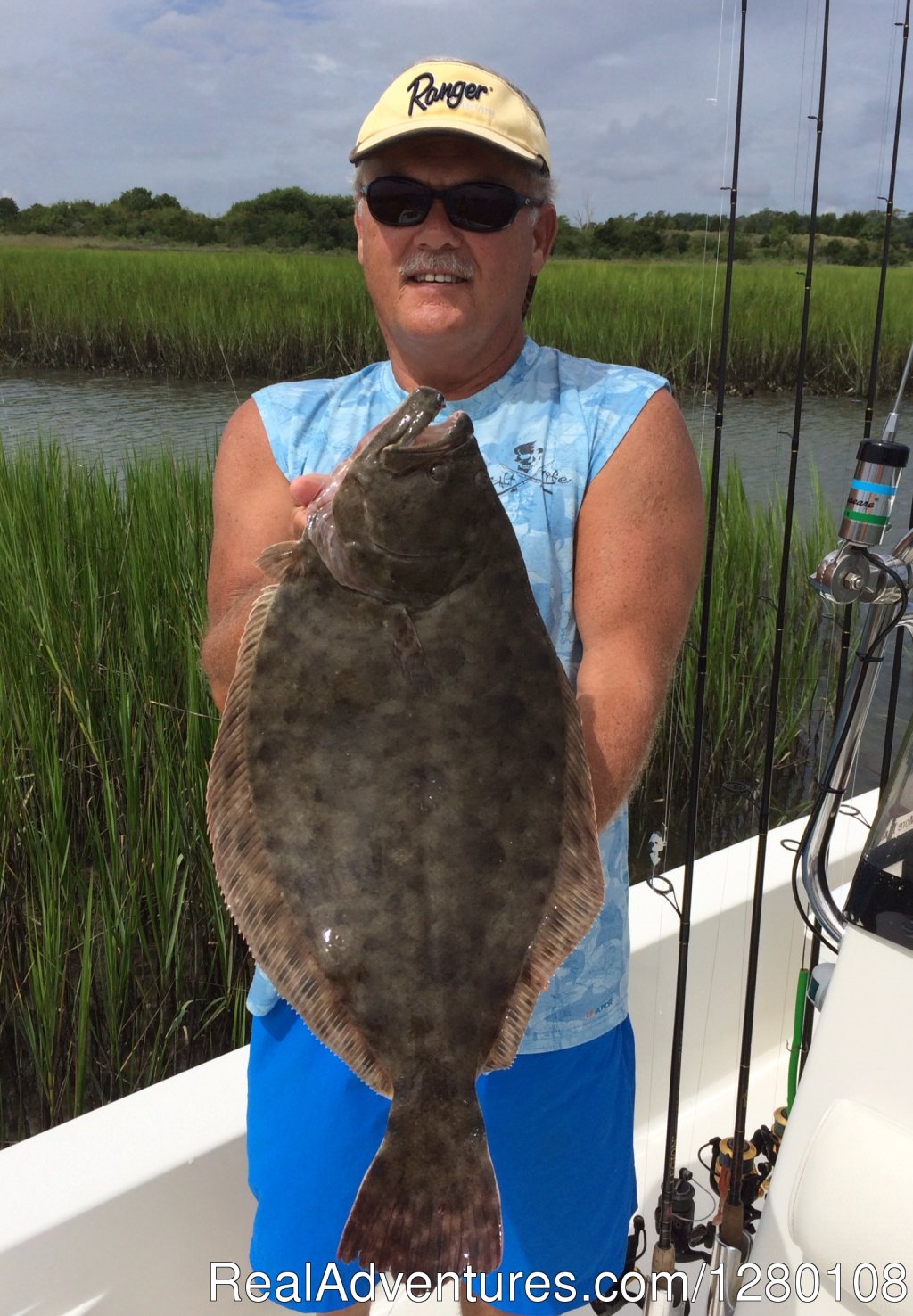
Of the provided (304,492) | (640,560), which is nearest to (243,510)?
(304,492)

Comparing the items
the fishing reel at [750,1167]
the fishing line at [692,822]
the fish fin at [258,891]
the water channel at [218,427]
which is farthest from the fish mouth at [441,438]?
the water channel at [218,427]

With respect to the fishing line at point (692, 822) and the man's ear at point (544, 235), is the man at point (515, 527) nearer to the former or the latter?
the man's ear at point (544, 235)

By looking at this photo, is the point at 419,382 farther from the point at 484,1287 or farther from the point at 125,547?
the point at 125,547

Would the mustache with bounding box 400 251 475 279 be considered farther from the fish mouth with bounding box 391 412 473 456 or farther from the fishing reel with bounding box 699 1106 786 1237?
the fishing reel with bounding box 699 1106 786 1237

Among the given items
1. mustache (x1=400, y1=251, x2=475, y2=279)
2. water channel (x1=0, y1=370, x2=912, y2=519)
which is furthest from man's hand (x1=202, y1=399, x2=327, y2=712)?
water channel (x1=0, y1=370, x2=912, y2=519)

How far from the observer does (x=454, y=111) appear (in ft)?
5.47

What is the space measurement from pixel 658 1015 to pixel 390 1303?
3.60 ft

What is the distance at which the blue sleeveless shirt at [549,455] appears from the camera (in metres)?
1.76

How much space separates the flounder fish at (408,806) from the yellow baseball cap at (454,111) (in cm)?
62

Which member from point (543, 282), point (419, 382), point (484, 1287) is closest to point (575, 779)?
point (419, 382)

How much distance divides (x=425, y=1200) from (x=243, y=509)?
116 cm

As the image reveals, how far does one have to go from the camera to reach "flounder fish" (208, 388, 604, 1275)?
4.38ft

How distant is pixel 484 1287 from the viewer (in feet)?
6.39

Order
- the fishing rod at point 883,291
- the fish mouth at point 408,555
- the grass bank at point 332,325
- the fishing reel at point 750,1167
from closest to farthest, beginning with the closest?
the fish mouth at point 408,555 → the fishing reel at point 750,1167 → the fishing rod at point 883,291 → the grass bank at point 332,325
